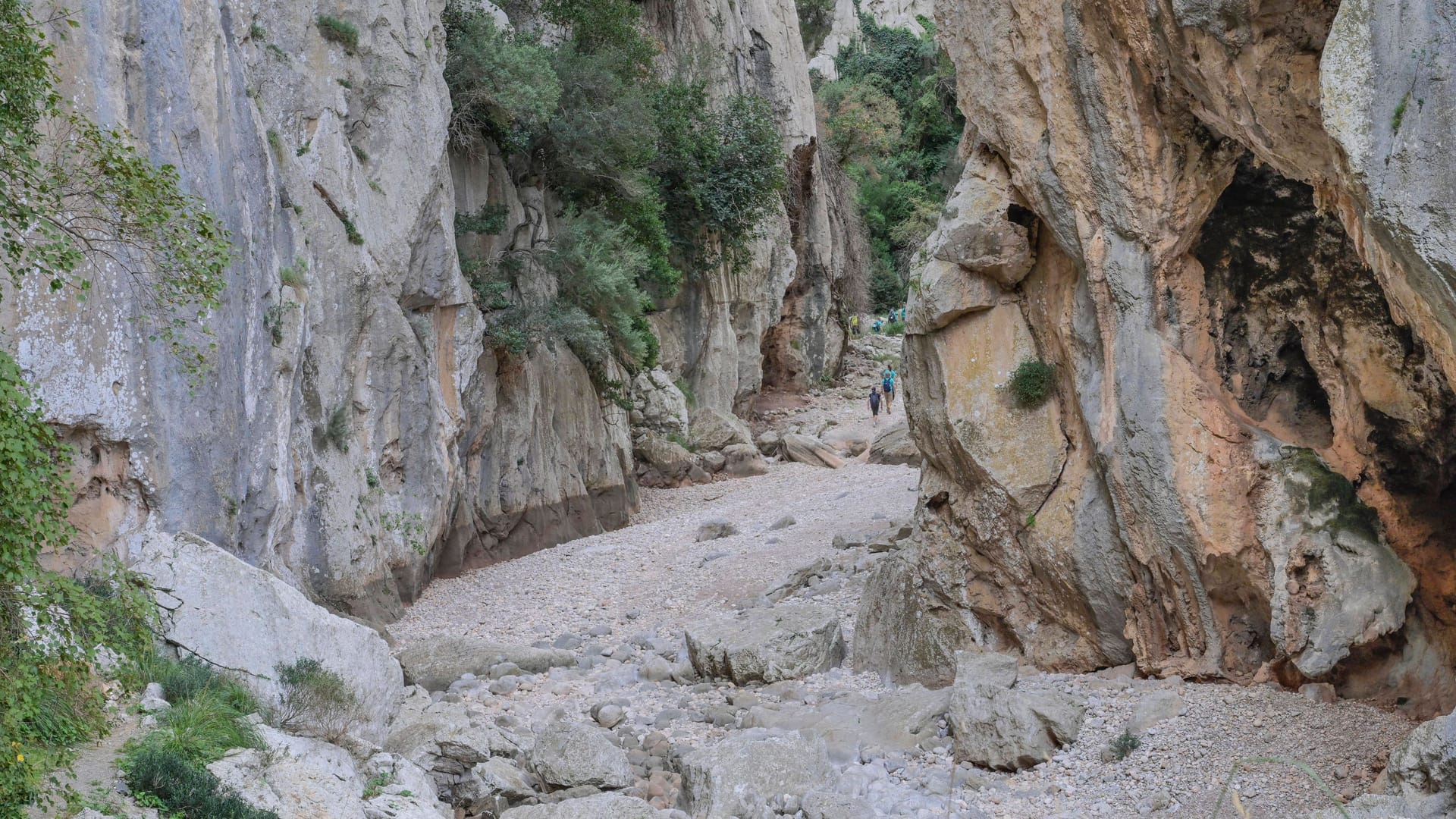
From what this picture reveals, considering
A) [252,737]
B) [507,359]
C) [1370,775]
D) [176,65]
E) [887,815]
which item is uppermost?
→ [176,65]

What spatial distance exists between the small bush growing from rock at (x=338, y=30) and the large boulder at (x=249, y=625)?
9465mm

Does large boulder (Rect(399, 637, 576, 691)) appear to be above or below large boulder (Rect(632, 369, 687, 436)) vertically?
below

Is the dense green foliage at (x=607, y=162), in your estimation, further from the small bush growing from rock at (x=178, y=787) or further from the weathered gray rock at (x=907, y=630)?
the small bush growing from rock at (x=178, y=787)

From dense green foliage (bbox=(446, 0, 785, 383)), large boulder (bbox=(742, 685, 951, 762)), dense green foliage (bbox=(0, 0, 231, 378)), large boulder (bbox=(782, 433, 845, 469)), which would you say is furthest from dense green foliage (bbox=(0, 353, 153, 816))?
large boulder (bbox=(782, 433, 845, 469))

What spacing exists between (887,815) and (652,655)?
20.8ft

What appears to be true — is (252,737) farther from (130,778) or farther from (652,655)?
(652,655)

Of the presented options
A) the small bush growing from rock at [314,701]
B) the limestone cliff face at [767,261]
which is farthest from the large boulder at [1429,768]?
the limestone cliff face at [767,261]

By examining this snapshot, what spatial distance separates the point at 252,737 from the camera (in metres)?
8.95

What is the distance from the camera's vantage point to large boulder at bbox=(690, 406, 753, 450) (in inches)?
1272

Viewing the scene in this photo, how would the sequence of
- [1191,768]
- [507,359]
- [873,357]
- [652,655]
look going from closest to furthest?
[1191,768] < [652,655] < [507,359] < [873,357]


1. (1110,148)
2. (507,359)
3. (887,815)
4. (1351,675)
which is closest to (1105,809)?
(887,815)

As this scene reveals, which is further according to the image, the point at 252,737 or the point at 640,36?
the point at 640,36

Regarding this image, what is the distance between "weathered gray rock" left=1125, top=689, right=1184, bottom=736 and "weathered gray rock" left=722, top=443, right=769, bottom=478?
821 inches

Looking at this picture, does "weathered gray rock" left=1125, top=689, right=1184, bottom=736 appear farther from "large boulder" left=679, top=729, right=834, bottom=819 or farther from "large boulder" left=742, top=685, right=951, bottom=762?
"large boulder" left=679, top=729, right=834, bottom=819
